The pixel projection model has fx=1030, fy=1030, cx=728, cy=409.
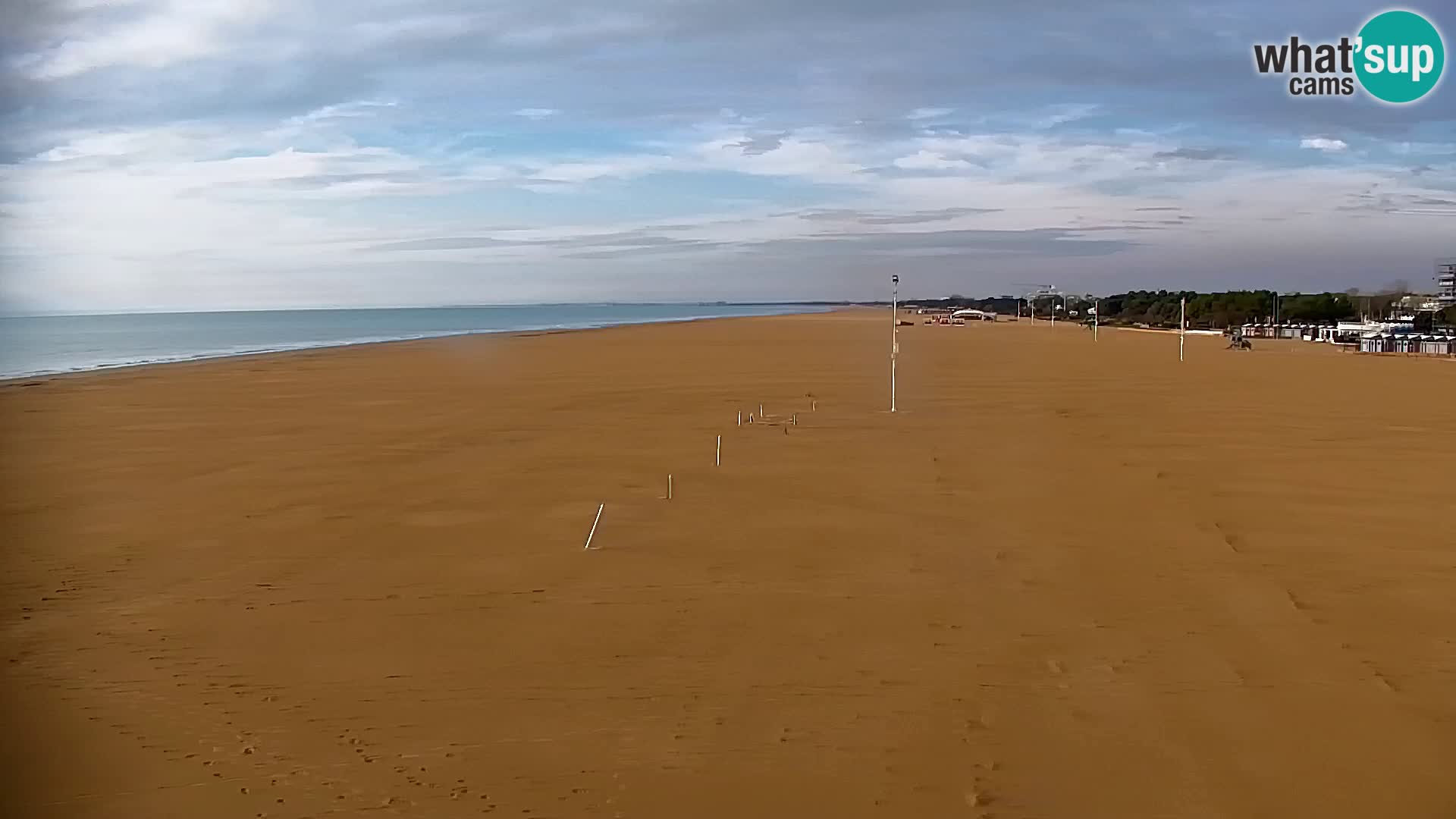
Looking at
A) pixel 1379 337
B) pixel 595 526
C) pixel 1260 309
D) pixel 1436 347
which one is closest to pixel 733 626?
pixel 595 526

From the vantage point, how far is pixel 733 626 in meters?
7.36

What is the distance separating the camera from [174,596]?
8141mm

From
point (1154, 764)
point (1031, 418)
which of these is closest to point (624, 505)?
point (1154, 764)

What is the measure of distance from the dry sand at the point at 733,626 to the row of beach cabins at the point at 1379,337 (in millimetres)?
31679

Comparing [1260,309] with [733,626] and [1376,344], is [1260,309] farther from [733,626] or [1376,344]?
[733,626]

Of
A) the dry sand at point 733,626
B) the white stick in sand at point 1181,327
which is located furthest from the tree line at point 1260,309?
the dry sand at point 733,626

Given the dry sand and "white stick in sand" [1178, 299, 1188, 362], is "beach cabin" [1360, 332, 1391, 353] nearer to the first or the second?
"white stick in sand" [1178, 299, 1188, 362]

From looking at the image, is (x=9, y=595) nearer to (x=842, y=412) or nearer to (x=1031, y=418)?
(x=842, y=412)

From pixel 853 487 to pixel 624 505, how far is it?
9.16ft

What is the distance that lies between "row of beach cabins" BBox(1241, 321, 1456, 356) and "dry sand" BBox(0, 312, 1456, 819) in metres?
31.7

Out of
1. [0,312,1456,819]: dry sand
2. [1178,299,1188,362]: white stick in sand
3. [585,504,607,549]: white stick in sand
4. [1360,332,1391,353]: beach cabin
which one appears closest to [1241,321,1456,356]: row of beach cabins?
[1360,332,1391,353]: beach cabin

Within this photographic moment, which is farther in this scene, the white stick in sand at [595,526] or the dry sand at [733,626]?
the white stick in sand at [595,526]

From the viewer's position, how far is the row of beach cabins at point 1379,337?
137 feet

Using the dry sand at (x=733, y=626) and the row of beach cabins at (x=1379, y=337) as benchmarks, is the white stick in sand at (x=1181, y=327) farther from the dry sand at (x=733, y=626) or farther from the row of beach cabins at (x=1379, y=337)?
the dry sand at (x=733, y=626)
